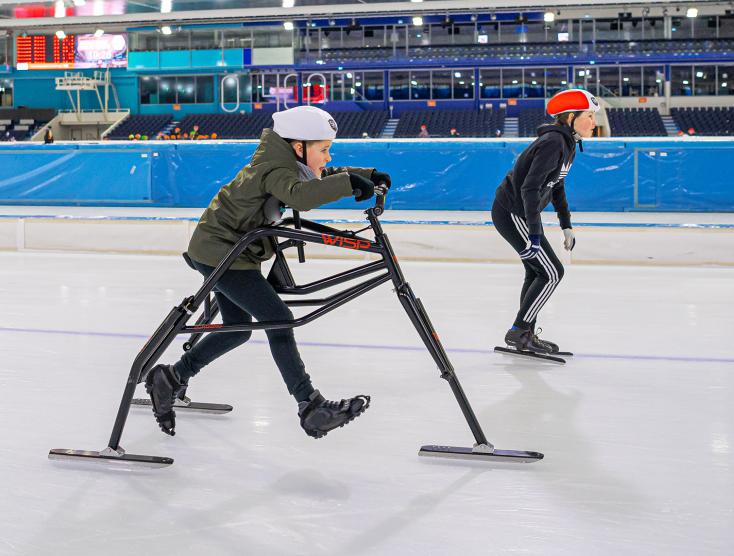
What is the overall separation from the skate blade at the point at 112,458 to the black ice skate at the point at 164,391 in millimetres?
249

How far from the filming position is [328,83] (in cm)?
4438

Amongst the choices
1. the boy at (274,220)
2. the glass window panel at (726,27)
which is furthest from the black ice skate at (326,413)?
the glass window panel at (726,27)

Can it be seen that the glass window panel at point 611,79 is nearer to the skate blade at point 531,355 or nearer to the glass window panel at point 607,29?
the glass window panel at point 607,29

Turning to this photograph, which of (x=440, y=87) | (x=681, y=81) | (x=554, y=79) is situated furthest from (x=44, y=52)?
(x=681, y=81)

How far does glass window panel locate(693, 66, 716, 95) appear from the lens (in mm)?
41375

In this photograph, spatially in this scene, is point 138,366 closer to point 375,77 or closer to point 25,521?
point 25,521

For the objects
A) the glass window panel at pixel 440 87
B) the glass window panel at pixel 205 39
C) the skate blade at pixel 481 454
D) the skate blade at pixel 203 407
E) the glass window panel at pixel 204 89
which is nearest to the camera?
the skate blade at pixel 481 454

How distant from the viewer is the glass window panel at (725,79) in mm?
41344

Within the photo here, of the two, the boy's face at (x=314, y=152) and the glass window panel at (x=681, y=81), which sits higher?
the glass window panel at (x=681, y=81)

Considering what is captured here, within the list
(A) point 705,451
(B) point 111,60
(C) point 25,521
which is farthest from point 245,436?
(B) point 111,60

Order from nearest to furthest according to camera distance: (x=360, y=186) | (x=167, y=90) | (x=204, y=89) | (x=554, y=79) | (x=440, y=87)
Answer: (x=360, y=186) < (x=554, y=79) < (x=440, y=87) < (x=204, y=89) < (x=167, y=90)

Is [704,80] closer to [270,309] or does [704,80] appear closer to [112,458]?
[270,309]

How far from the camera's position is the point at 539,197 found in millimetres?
5324

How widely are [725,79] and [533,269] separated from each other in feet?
130
